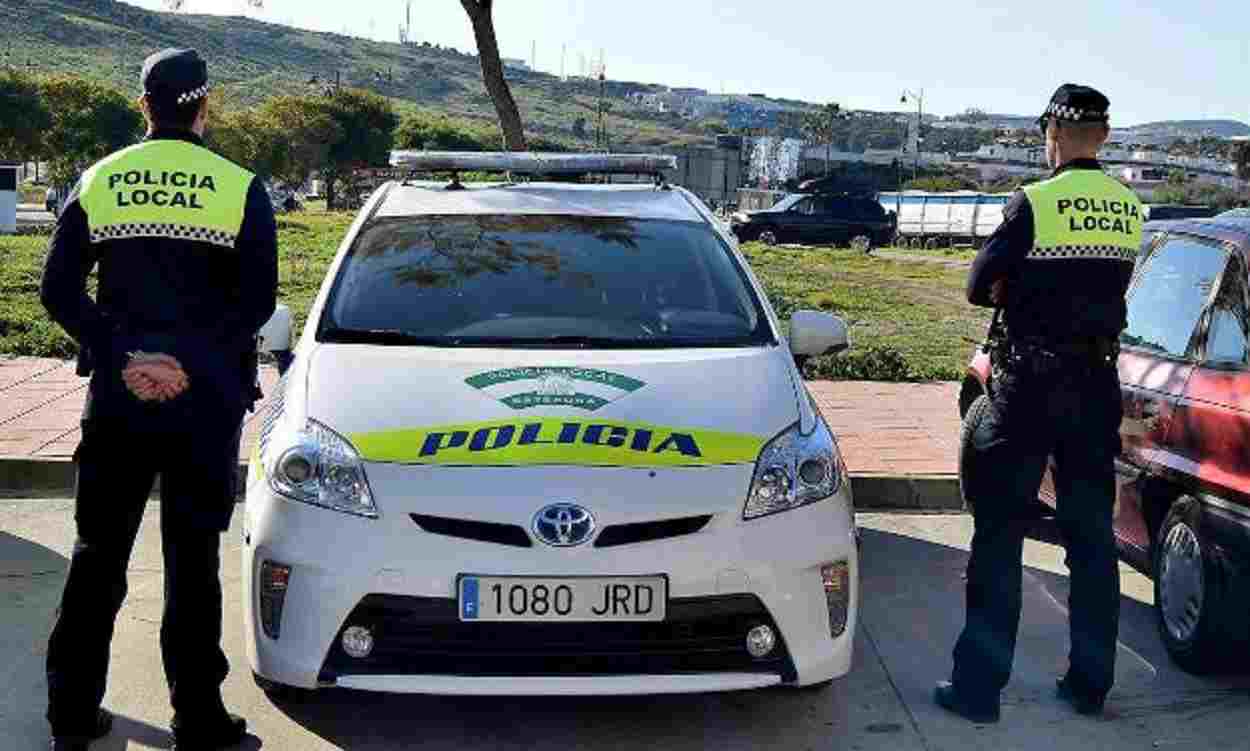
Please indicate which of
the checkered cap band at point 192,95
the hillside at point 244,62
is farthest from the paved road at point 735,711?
the hillside at point 244,62

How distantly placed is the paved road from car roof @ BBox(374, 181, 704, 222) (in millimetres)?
1586

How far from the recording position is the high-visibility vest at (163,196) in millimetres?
3670

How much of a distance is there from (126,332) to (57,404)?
193 inches

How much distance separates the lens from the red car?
4.42 metres

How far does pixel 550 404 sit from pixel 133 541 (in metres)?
1.15

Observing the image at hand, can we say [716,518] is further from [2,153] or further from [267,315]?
[2,153]

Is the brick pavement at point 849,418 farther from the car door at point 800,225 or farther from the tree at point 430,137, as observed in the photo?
the tree at point 430,137

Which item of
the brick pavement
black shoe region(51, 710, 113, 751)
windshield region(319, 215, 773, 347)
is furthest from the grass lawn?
black shoe region(51, 710, 113, 751)

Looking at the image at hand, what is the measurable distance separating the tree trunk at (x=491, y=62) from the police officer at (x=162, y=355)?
8.20m

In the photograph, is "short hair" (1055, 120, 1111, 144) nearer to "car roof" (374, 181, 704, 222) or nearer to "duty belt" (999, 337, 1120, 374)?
"duty belt" (999, 337, 1120, 374)

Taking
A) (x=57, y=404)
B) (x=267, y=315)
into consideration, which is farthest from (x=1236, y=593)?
(x=57, y=404)

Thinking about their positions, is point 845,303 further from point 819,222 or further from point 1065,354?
point 819,222

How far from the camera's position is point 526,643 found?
3.73 m

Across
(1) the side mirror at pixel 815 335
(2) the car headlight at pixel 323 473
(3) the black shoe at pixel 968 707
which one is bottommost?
(3) the black shoe at pixel 968 707
